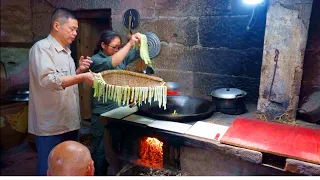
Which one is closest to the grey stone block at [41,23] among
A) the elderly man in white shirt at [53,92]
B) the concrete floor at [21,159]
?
the concrete floor at [21,159]

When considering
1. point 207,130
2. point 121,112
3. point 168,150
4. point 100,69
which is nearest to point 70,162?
point 168,150

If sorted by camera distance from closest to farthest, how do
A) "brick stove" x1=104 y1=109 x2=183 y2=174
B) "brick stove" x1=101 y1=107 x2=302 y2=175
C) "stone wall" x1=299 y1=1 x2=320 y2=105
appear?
1. "brick stove" x1=101 y1=107 x2=302 y2=175
2. "brick stove" x1=104 y1=109 x2=183 y2=174
3. "stone wall" x1=299 y1=1 x2=320 y2=105

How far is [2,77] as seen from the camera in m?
5.65

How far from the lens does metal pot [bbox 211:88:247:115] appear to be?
3311mm

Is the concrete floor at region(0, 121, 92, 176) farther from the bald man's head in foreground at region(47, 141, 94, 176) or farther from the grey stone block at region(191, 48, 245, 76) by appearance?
the bald man's head in foreground at region(47, 141, 94, 176)

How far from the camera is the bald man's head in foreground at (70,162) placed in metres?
1.51

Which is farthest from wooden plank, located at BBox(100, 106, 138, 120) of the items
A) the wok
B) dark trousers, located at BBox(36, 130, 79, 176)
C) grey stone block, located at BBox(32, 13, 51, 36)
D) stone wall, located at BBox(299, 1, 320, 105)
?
grey stone block, located at BBox(32, 13, 51, 36)

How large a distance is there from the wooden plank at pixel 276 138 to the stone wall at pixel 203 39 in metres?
1.17

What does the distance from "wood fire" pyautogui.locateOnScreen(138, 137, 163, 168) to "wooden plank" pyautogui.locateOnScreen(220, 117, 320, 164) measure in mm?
926

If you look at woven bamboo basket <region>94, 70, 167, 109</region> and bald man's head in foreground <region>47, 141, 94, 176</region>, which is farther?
woven bamboo basket <region>94, 70, 167, 109</region>

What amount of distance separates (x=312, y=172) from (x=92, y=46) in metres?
5.13

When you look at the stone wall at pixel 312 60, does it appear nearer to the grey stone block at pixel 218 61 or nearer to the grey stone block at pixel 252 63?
the grey stone block at pixel 252 63

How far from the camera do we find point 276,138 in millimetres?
2527

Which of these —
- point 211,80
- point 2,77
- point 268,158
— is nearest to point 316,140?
point 268,158
